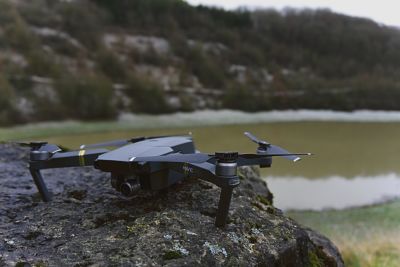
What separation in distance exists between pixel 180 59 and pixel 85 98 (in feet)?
53.4

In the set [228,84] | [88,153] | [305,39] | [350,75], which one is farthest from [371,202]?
[305,39]

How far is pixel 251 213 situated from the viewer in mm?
3930

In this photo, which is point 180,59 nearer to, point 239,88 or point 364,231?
point 239,88

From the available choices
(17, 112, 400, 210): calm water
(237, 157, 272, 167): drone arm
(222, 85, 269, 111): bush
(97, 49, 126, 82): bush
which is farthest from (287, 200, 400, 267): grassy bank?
(97, 49, 126, 82): bush

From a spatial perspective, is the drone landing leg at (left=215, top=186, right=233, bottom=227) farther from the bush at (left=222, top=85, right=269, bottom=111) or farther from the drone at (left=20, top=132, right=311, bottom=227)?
the bush at (left=222, top=85, right=269, bottom=111)

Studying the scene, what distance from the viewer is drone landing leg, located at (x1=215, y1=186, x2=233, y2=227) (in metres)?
3.20

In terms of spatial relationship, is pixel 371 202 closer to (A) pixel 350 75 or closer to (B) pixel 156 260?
(B) pixel 156 260

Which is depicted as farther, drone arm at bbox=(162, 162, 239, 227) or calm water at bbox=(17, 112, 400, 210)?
calm water at bbox=(17, 112, 400, 210)

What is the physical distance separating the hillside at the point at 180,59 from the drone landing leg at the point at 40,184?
2232 cm

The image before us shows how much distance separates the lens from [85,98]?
92.4 feet

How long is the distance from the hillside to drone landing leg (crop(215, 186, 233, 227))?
2364cm

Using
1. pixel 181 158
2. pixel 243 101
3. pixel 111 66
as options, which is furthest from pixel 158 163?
pixel 111 66

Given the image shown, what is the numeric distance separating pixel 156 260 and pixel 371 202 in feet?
36.2

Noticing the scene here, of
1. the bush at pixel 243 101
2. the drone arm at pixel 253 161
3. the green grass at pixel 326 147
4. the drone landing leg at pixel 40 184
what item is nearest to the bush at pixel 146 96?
the green grass at pixel 326 147
